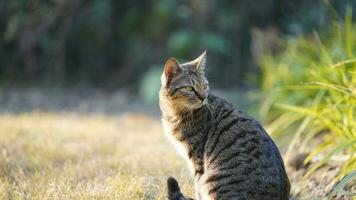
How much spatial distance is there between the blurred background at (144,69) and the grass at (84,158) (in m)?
0.02

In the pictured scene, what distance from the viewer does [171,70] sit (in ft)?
11.2

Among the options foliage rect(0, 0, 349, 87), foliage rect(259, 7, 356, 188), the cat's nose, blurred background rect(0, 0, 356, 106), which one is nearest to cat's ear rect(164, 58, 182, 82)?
the cat's nose

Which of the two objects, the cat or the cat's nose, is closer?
the cat

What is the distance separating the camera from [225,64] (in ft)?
31.6

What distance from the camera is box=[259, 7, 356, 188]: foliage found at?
365 cm

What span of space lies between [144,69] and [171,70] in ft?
20.1

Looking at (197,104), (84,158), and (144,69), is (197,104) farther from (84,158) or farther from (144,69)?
(144,69)

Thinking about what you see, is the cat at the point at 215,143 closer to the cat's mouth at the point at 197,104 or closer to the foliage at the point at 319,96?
the cat's mouth at the point at 197,104

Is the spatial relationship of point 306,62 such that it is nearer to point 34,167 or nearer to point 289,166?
point 289,166

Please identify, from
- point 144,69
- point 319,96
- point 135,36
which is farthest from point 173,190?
point 135,36

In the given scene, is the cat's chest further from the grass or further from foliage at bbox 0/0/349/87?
foliage at bbox 0/0/349/87

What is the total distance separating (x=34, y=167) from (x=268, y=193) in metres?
1.98

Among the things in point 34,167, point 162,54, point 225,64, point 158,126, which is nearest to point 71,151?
point 34,167

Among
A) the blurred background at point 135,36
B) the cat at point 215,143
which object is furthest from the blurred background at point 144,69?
the cat at point 215,143
